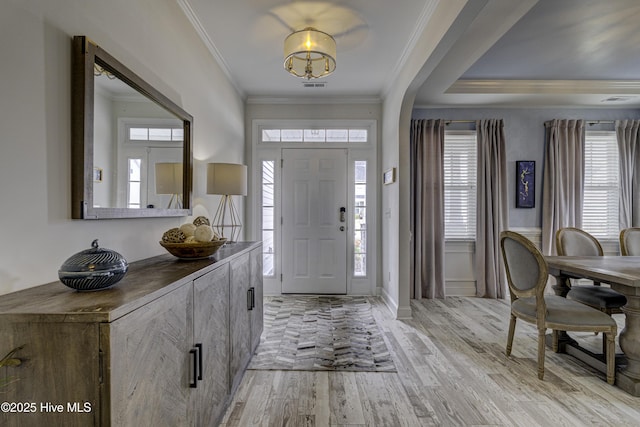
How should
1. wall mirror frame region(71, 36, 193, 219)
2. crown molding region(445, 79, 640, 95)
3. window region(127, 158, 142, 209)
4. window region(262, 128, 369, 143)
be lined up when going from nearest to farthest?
wall mirror frame region(71, 36, 193, 219) → window region(127, 158, 142, 209) → crown molding region(445, 79, 640, 95) → window region(262, 128, 369, 143)

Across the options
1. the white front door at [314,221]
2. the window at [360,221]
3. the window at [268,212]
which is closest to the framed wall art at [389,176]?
the window at [360,221]

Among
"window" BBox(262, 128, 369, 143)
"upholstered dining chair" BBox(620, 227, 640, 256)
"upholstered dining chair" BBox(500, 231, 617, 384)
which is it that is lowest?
"upholstered dining chair" BBox(500, 231, 617, 384)

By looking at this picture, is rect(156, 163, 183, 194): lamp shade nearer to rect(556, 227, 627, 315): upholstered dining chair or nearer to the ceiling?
the ceiling

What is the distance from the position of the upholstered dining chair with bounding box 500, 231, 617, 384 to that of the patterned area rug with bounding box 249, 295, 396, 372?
1.06m

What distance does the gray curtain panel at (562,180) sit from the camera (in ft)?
13.5

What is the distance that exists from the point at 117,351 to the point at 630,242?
4.33 meters

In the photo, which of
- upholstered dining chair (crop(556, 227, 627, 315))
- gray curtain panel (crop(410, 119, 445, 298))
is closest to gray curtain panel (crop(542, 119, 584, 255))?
upholstered dining chair (crop(556, 227, 627, 315))

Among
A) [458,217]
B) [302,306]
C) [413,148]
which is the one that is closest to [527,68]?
[413,148]

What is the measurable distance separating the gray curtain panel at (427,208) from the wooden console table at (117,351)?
122 inches

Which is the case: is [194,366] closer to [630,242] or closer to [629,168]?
[630,242]

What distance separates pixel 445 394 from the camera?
1990 mm

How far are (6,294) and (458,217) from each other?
4339 millimetres

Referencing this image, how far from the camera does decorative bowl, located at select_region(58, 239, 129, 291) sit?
101cm

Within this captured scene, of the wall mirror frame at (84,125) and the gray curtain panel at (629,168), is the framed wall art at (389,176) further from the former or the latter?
the gray curtain panel at (629,168)
